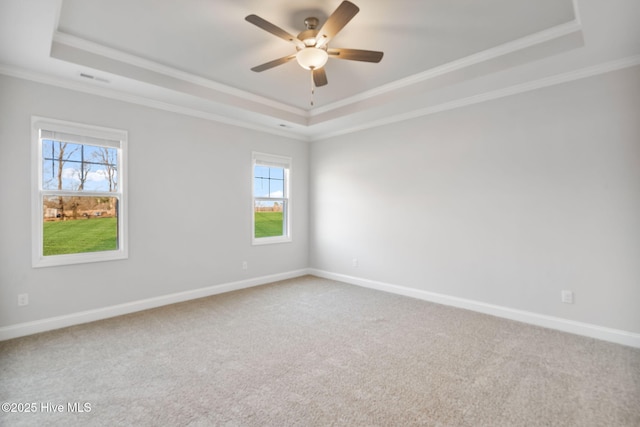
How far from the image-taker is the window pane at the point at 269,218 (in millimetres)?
5219

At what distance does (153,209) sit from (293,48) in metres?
2.56

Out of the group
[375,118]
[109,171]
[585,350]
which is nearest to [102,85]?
[109,171]

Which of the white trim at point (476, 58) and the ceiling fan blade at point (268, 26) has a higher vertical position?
the white trim at point (476, 58)

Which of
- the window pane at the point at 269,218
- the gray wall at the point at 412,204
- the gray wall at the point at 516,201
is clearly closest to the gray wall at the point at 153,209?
the gray wall at the point at 412,204

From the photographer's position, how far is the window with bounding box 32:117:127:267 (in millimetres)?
3131

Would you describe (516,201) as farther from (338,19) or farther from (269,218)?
(269,218)

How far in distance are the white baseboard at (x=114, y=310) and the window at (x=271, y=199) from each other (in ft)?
2.46

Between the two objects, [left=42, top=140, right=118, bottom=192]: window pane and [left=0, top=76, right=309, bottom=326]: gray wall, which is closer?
[left=0, top=76, right=309, bottom=326]: gray wall

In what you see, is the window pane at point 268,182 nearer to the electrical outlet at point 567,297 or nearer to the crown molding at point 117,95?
the crown molding at point 117,95

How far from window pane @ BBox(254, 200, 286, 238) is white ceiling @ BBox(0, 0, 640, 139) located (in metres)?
1.70

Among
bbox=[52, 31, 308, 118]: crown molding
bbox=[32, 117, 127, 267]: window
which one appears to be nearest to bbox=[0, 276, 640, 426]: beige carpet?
bbox=[32, 117, 127, 267]: window

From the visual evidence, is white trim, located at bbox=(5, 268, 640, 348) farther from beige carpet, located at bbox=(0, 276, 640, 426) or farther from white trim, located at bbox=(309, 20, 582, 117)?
white trim, located at bbox=(309, 20, 582, 117)

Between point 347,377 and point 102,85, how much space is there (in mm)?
3817

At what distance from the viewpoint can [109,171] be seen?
11.9 feet
